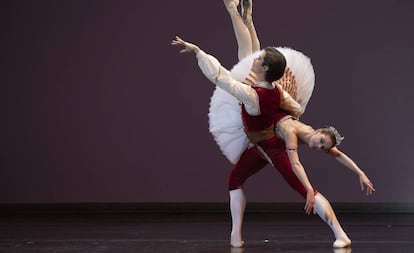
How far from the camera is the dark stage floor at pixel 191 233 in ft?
12.2

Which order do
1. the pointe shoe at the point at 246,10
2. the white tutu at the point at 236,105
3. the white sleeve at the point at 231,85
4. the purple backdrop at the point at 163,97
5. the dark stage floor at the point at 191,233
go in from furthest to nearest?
the purple backdrop at the point at 163,97 < the pointe shoe at the point at 246,10 < the white tutu at the point at 236,105 < the dark stage floor at the point at 191,233 < the white sleeve at the point at 231,85

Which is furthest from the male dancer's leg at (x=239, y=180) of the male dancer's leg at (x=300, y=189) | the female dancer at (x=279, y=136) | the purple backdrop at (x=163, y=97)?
the purple backdrop at (x=163, y=97)

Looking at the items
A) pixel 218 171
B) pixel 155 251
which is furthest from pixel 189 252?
pixel 218 171

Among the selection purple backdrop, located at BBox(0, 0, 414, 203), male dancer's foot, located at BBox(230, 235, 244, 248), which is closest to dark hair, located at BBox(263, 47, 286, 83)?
male dancer's foot, located at BBox(230, 235, 244, 248)

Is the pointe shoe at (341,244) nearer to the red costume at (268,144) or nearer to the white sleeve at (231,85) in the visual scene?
the red costume at (268,144)

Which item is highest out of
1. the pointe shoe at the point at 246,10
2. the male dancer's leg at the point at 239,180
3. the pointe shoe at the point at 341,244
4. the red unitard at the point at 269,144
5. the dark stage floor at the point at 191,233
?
the pointe shoe at the point at 246,10

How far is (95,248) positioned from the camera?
12.2 feet

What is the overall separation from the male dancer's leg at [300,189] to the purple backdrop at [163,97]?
2132 millimetres

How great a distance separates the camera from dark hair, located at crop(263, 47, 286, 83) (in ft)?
11.8

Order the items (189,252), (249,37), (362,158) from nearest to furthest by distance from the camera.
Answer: (189,252)
(249,37)
(362,158)

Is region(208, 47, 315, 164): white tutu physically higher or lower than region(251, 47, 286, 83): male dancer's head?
lower

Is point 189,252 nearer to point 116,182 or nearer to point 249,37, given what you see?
point 249,37

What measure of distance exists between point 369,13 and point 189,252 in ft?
9.53

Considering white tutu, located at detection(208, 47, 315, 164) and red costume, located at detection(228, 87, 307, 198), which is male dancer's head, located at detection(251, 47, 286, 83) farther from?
white tutu, located at detection(208, 47, 315, 164)
